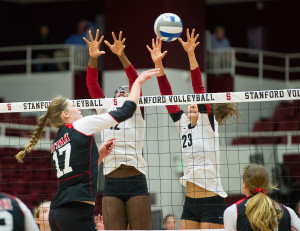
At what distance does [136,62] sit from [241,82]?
10.3ft

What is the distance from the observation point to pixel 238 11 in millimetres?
21422

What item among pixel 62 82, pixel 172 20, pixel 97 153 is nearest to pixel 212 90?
pixel 62 82

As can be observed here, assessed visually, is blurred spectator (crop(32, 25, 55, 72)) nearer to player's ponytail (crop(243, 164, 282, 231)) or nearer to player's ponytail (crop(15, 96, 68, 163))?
player's ponytail (crop(15, 96, 68, 163))

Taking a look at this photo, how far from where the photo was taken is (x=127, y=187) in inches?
286

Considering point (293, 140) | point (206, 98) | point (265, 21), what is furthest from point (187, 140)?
point (265, 21)

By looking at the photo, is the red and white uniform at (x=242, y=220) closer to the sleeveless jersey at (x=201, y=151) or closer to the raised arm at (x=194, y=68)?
the sleeveless jersey at (x=201, y=151)

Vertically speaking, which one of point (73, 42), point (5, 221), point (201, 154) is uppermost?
point (73, 42)

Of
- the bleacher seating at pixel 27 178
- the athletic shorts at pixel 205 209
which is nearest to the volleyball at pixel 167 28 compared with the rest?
the athletic shorts at pixel 205 209

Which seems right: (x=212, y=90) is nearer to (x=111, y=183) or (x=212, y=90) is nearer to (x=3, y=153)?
(x=3, y=153)

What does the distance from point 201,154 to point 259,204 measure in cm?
204

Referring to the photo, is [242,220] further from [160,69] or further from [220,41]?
[220,41]

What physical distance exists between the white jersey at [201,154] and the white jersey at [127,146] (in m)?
0.46

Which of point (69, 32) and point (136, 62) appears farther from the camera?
point (69, 32)

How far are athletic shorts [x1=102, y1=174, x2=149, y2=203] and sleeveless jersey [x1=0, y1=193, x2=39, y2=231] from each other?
9.63ft
